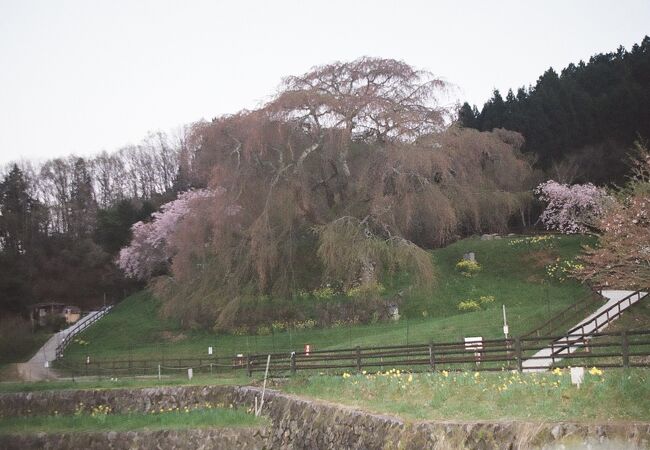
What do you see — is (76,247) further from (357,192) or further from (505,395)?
(505,395)

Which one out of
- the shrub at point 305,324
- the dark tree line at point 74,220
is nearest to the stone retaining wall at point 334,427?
the shrub at point 305,324

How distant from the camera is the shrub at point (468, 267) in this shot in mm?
43438

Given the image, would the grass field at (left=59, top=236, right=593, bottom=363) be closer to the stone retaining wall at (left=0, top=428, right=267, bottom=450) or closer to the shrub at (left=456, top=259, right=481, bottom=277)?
the shrub at (left=456, top=259, right=481, bottom=277)

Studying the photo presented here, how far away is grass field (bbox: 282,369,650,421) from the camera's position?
12336 millimetres

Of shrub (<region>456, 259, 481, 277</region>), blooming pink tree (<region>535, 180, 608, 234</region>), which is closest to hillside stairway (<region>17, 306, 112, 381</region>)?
shrub (<region>456, 259, 481, 277</region>)

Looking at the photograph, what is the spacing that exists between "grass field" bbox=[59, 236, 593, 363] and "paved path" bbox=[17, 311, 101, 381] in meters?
1.71

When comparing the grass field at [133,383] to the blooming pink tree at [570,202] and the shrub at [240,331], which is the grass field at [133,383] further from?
the blooming pink tree at [570,202]

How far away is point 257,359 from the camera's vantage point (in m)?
29.5

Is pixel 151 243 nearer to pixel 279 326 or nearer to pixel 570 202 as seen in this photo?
pixel 279 326

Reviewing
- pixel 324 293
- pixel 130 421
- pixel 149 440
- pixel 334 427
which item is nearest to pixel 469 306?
pixel 324 293

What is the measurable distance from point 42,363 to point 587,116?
5155 centimetres

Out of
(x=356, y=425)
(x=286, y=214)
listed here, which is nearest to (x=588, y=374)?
(x=356, y=425)

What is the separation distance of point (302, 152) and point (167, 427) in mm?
25823

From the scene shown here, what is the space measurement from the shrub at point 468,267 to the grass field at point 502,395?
23.9 metres
